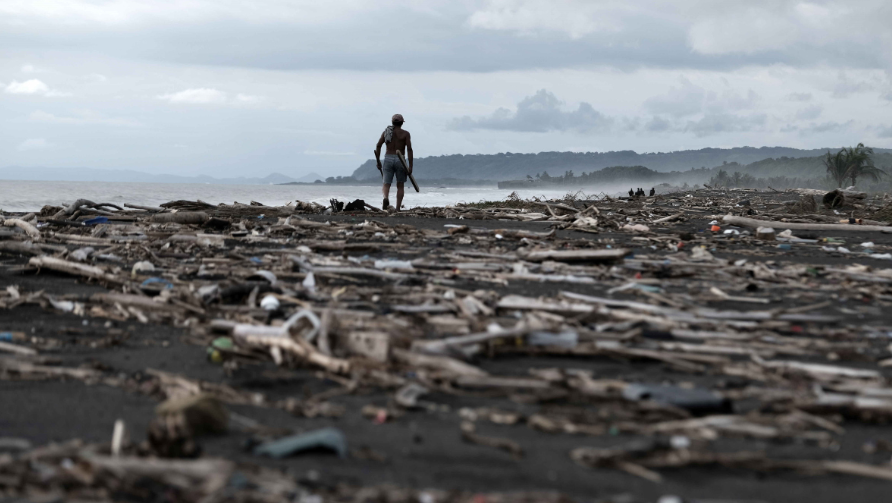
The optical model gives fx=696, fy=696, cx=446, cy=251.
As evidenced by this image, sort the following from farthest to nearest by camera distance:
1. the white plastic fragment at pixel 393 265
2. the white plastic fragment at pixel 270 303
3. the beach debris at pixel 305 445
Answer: the white plastic fragment at pixel 393 265 → the white plastic fragment at pixel 270 303 → the beach debris at pixel 305 445

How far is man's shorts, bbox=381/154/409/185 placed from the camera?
1444 centimetres

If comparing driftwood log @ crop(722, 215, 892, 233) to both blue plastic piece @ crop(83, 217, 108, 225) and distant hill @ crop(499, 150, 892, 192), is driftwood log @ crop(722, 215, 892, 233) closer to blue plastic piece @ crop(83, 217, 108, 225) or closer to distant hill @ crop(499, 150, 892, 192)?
blue plastic piece @ crop(83, 217, 108, 225)

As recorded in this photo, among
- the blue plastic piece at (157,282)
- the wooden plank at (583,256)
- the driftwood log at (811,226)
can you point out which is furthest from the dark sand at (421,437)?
the driftwood log at (811,226)

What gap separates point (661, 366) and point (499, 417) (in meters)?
1.05

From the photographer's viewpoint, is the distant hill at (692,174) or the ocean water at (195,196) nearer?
the ocean water at (195,196)

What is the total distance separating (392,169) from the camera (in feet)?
47.8

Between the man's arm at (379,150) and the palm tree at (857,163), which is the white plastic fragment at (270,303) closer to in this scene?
the man's arm at (379,150)

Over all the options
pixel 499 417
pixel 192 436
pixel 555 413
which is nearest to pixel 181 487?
pixel 192 436

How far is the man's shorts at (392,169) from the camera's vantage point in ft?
47.4

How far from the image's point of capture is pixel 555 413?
2625mm

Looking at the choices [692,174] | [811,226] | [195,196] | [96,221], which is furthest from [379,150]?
[692,174]

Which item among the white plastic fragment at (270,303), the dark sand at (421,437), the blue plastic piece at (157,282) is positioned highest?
the blue plastic piece at (157,282)

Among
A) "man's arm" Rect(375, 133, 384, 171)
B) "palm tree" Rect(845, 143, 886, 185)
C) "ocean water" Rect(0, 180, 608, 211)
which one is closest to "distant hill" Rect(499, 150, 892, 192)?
"ocean water" Rect(0, 180, 608, 211)

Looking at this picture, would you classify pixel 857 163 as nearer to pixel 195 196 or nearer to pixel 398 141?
pixel 398 141
